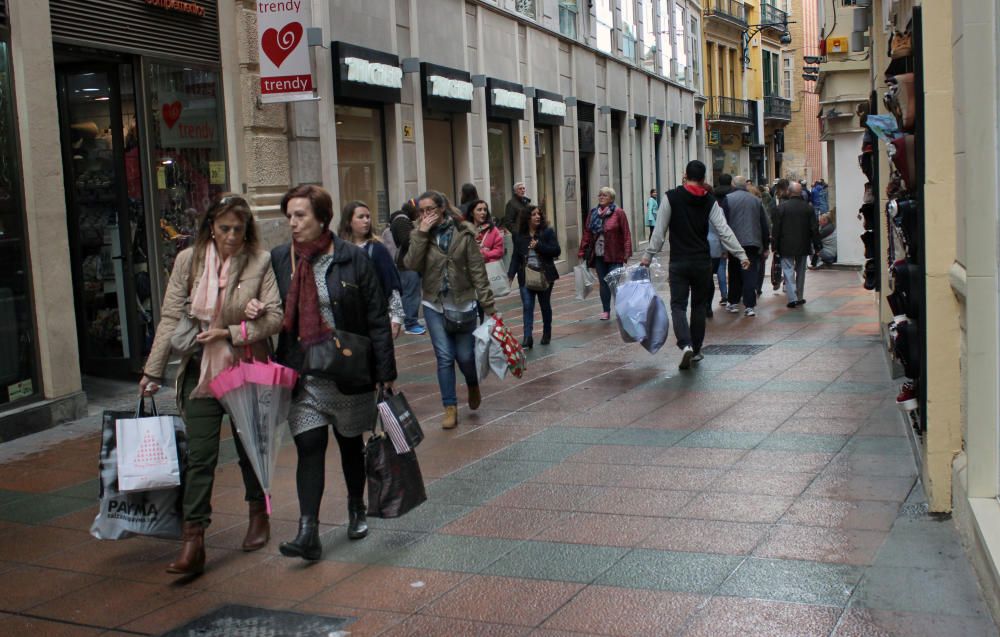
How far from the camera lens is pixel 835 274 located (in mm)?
22266

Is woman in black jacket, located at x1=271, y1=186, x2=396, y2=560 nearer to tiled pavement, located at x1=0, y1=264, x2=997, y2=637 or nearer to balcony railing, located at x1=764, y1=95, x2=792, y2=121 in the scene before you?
tiled pavement, located at x1=0, y1=264, x2=997, y2=637

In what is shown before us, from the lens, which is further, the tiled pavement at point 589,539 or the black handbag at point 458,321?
the black handbag at point 458,321

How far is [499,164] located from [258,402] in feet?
58.5

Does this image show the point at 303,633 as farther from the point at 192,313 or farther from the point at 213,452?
the point at 192,313

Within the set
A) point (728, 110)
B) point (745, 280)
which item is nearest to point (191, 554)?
point (745, 280)

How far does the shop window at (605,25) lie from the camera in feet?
97.5

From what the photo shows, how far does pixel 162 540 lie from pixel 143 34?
23.3 ft

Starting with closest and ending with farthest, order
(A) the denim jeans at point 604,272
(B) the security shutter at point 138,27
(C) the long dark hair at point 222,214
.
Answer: (C) the long dark hair at point 222,214
(B) the security shutter at point 138,27
(A) the denim jeans at point 604,272

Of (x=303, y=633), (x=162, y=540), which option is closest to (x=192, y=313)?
(x=162, y=540)

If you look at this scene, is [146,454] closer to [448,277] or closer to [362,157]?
[448,277]

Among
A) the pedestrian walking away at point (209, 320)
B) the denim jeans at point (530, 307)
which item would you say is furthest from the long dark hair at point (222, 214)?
the denim jeans at point (530, 307)

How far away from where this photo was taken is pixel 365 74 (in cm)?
1642

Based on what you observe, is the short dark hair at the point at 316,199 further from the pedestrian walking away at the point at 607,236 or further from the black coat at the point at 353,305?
the pedestrian walking away at the point at 607,236

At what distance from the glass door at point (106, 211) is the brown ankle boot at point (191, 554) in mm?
6674
